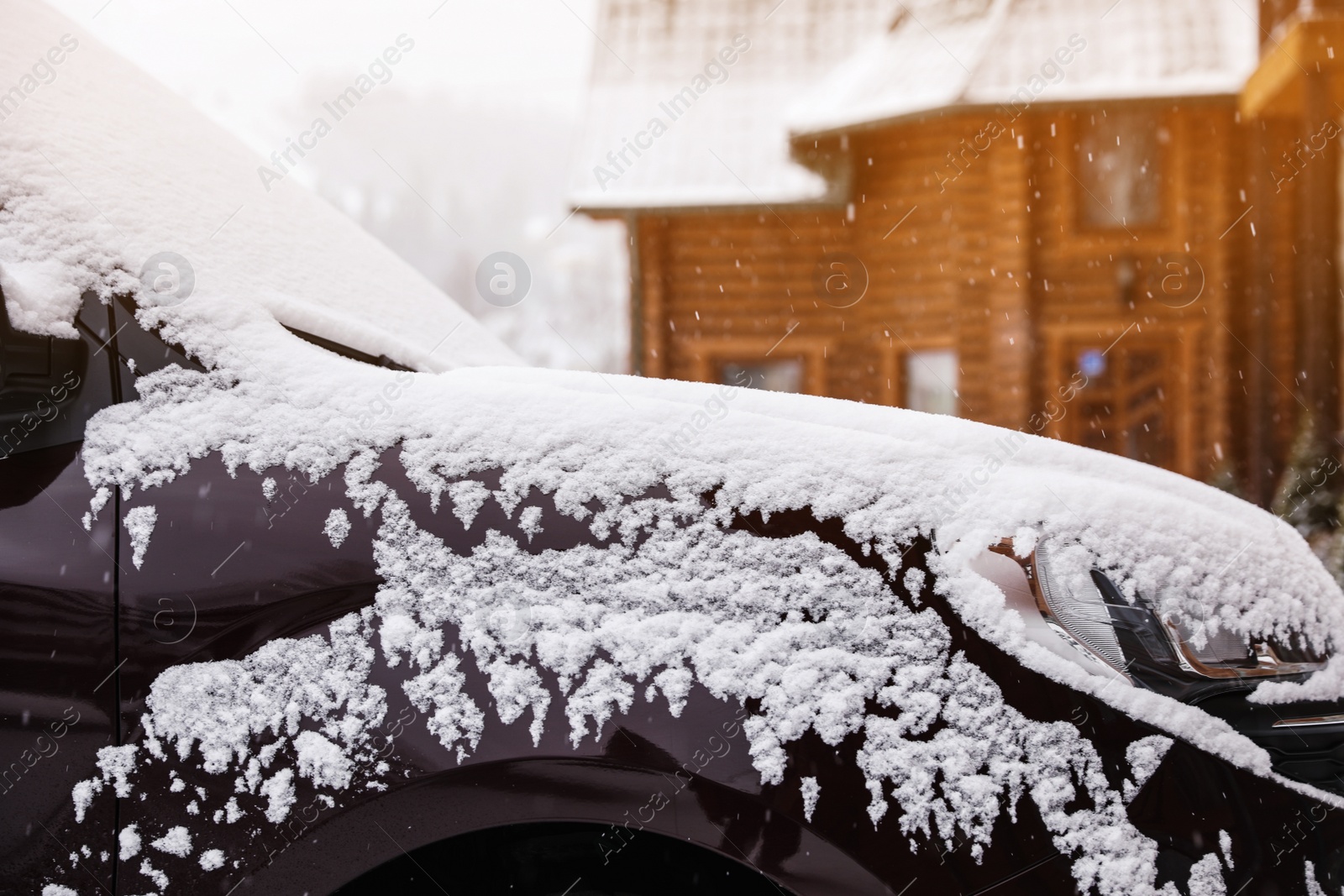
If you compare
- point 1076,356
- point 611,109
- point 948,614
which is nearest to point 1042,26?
point 1076,356

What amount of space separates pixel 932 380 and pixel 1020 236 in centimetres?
184

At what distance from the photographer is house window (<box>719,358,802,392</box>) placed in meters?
11.0

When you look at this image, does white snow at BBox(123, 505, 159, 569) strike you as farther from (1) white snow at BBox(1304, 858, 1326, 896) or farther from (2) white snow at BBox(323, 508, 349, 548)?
(1) white snow at BBox(1304, 858, 1326, 896)

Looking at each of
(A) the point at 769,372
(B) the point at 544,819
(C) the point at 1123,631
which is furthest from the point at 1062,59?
(B) the point at 544,819

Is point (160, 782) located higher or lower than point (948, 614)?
lower

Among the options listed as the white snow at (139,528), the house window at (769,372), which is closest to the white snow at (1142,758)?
the white snow at (139,528)

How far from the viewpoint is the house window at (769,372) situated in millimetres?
11023

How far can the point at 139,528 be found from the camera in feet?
4.02

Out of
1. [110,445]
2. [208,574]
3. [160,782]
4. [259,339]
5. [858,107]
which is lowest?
[160,782]

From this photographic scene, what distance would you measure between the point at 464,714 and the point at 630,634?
24cm

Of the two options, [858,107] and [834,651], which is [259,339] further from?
[858,107]

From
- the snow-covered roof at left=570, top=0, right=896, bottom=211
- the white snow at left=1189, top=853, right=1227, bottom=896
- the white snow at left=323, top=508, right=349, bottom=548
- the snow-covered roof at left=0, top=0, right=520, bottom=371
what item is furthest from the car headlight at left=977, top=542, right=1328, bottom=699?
the snow-covered roof at left=570, top=0, right=896, bottom=211

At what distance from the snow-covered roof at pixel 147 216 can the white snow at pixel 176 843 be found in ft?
2.38

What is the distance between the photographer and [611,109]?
11.9m
